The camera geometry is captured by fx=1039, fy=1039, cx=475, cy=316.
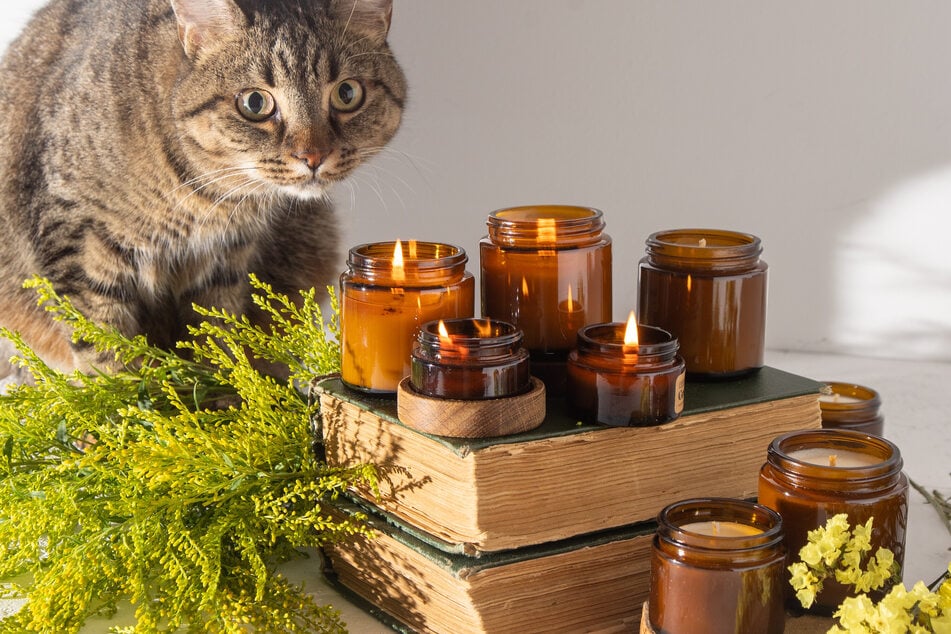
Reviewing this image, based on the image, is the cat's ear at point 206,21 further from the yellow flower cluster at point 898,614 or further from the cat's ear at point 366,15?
the yellow flower cluster at point 898,614

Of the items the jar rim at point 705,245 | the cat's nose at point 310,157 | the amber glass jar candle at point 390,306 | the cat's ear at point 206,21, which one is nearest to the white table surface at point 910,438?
the amber glass jar candle at point 390,306

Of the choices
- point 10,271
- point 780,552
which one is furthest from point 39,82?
point 780,552

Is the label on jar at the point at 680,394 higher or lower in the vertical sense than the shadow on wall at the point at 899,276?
higher

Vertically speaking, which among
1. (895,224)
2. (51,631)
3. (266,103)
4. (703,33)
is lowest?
(51,631)

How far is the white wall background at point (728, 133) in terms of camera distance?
5.72 feet

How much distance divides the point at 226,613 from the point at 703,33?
141 cm

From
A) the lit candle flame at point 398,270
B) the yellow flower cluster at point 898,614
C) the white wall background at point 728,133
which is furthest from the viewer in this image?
the white wall background at point 728,133

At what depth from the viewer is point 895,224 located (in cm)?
179

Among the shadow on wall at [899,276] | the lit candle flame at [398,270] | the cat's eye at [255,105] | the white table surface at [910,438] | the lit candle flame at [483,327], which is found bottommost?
the white table surface at [910,438]

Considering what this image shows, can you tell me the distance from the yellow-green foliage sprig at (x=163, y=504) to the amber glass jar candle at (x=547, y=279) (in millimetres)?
164

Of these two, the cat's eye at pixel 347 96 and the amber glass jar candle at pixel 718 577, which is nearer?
the amber glass jar candle at pixel 718 577

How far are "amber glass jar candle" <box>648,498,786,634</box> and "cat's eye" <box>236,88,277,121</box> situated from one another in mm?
687

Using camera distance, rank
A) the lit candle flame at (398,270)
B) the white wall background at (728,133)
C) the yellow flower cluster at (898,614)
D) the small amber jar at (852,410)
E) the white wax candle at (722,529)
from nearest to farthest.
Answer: the yellow flower cluster at (898,614) < the white wax candle at (722,529) < the lit candle flame at (398,270) < the small amber jar at (852,410) < the white wall background at (728,133)

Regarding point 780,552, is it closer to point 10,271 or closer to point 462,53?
point 10,271
